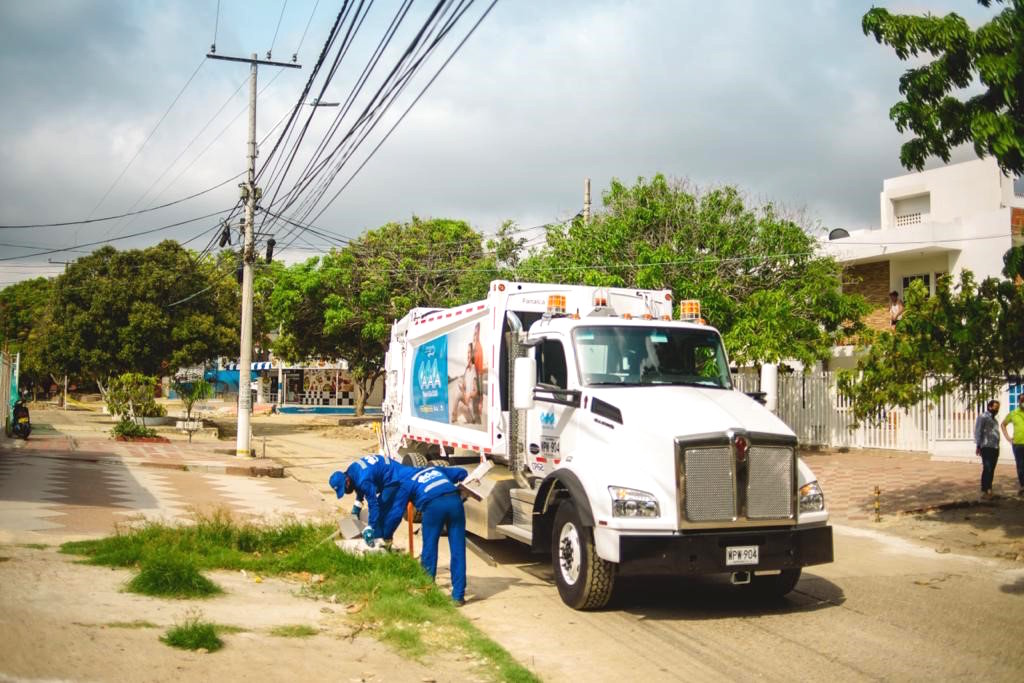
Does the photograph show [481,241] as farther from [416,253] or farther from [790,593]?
[790,593]

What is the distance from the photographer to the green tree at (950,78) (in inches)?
366

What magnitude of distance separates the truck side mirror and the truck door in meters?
0.20

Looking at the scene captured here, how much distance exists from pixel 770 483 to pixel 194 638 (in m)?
4.95

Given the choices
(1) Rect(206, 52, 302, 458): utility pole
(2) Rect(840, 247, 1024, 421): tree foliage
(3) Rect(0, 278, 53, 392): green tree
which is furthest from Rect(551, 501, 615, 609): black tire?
(3) Rect(0, 278, 53, 392): green tree

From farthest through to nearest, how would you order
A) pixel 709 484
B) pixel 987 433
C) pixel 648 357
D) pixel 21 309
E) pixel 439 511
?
pixel 21 309 < pixel 987 433 < pixel 648 357 < pixel 439 511 < pixel 709 484

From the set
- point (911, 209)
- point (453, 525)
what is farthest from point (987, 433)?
point (911, 209)

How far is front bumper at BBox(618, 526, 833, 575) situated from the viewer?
25.5 feet

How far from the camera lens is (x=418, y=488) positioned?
28.3 ft

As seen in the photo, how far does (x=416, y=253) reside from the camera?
3994 centimetres

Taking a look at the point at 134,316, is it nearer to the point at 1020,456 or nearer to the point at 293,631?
the point at 1020,456

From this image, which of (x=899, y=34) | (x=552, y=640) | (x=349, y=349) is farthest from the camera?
(x=349, y=349)

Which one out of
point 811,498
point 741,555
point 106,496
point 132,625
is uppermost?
point 811,498

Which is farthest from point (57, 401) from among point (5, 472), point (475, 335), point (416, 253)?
point (475, 335)

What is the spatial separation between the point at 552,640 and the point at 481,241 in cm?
3394
